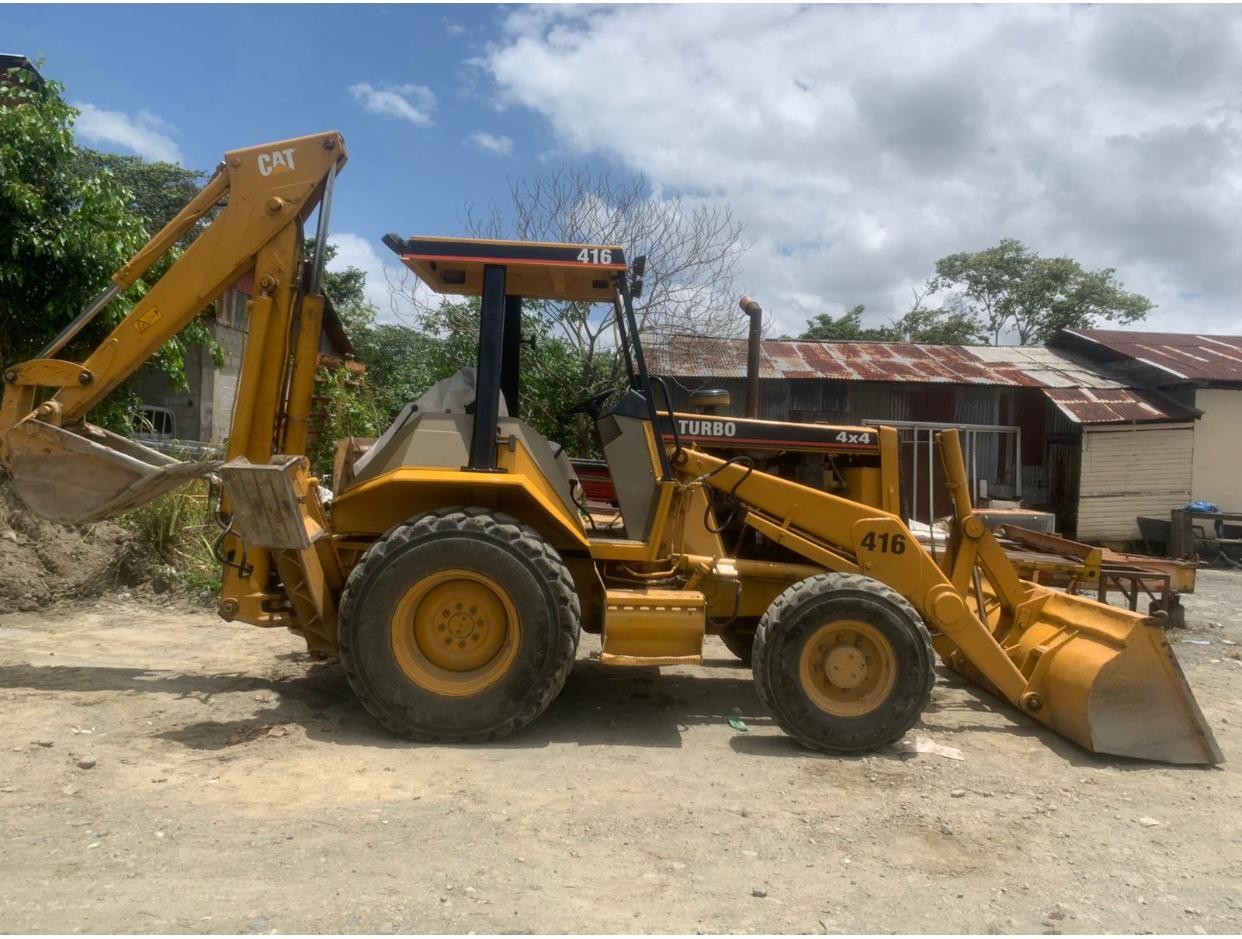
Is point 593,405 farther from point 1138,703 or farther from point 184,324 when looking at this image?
point 1138,703

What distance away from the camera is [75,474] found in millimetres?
4906

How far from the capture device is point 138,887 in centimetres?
291

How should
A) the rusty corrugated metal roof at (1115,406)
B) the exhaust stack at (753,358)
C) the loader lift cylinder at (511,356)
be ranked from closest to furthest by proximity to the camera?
the loader lift cylinder at (511,356)
the exhaust stack at (753,358)
the rusty corrugated metal roof at (1115,406)

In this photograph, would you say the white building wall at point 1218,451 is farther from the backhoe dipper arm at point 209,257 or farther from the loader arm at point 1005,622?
the backhoe dipper arm at point 209,257

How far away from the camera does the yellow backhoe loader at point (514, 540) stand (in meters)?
4.53

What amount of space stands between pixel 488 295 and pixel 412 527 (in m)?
1.37

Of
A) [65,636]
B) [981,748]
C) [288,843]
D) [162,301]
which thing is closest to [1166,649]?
[981,748]

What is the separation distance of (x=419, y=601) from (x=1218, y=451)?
54.6ft

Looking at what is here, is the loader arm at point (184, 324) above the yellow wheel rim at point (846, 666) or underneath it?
above

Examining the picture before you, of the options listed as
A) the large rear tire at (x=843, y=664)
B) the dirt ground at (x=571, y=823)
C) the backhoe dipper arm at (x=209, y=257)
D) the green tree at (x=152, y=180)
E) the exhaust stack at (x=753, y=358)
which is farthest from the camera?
the green tree at (x=152, y=180)

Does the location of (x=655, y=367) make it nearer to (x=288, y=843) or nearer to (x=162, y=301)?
(x=162, y=301)

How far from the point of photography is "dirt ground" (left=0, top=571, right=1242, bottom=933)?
293 cm

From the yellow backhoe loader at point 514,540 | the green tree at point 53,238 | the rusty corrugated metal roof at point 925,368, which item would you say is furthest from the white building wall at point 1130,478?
the green tree at point 53,238

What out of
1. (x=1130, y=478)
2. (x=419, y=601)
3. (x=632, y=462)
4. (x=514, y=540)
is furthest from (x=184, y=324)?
(x=1130, y=478)
